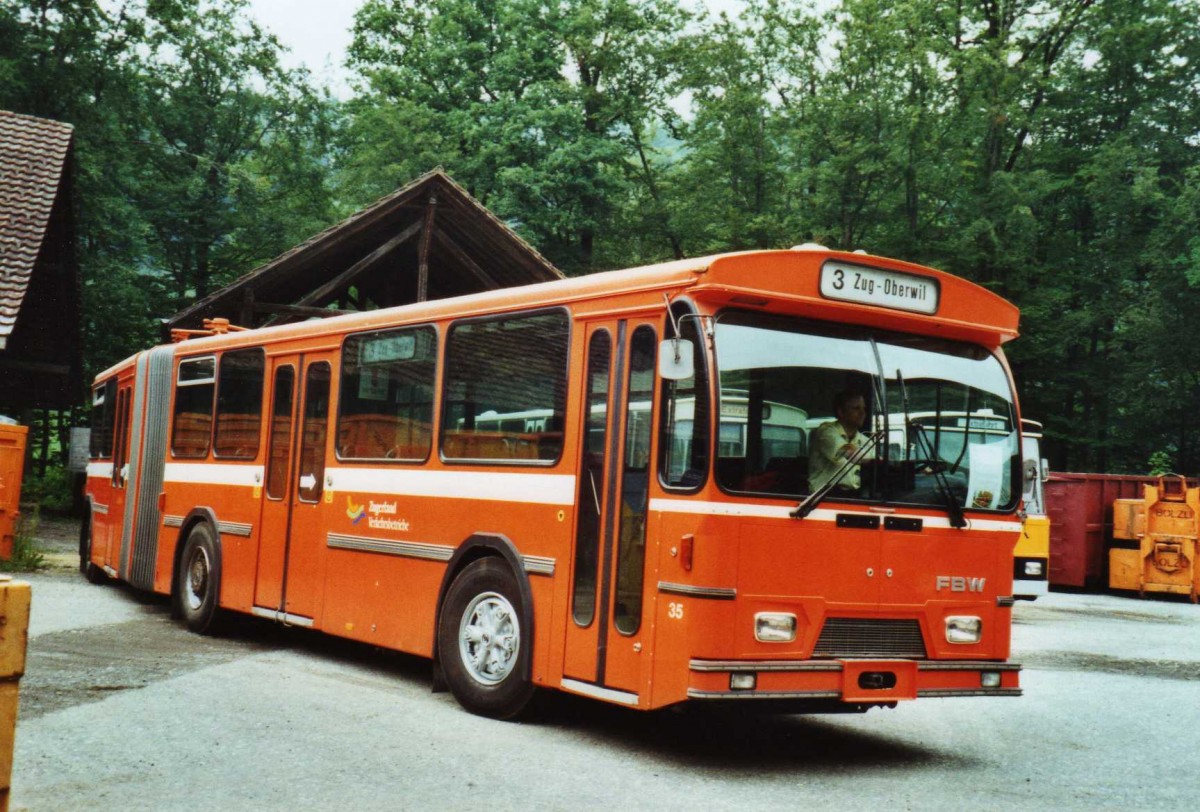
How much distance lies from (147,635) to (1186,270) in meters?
27.1

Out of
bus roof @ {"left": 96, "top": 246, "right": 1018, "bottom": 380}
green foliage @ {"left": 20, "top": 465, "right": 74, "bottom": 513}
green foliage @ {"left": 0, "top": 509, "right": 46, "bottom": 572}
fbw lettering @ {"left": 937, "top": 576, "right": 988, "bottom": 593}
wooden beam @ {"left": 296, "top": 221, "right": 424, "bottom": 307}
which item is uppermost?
wooden beam @ {"left": 296, "top": 221, "right": 424, "bottom": 307}

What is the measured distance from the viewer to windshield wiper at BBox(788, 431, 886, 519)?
6.93 metres

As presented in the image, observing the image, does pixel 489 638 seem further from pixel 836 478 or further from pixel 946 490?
pixel 946 490

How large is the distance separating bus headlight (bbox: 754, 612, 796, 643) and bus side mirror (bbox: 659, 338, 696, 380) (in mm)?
1294

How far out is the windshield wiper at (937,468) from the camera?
24.2ft

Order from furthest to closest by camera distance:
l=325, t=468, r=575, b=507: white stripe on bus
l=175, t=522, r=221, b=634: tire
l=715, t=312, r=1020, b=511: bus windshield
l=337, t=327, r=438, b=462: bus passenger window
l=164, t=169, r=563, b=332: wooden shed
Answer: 1. l=164, t=169, r=563, b=332: wooden shed
2. l=175, t=522, r=221, b=634: tire
3. l=337, t=327, r=438, b=462: bus passenger window
4. l=325, t=468, r=575, b=507: white stripe on bus
5. l=715, t=312, r=1020, b=511: bus windshield

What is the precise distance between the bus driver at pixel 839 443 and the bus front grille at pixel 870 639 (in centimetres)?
72

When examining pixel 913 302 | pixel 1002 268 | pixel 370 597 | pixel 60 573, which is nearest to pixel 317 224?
pixel 1002 268

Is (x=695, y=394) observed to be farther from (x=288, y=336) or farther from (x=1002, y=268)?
(x=1002, y=268)

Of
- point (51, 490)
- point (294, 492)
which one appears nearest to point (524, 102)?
point (51, 490)

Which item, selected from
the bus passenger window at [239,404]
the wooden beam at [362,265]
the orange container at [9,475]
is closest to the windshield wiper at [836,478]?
the bus passenger window at [239,404]

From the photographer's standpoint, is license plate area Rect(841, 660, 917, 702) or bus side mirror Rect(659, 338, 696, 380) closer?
bus side mirror Rect(659, 338, 696, 380)

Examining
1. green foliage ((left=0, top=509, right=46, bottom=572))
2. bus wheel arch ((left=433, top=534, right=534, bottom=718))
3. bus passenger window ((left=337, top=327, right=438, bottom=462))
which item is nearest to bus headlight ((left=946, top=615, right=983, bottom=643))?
bus wheel arch ((left=433, top=534, right=534, bottom=718))

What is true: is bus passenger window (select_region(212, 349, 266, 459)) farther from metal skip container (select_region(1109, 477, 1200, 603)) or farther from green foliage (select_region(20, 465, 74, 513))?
green foliage (select_region(20, 465, 74, 513))
